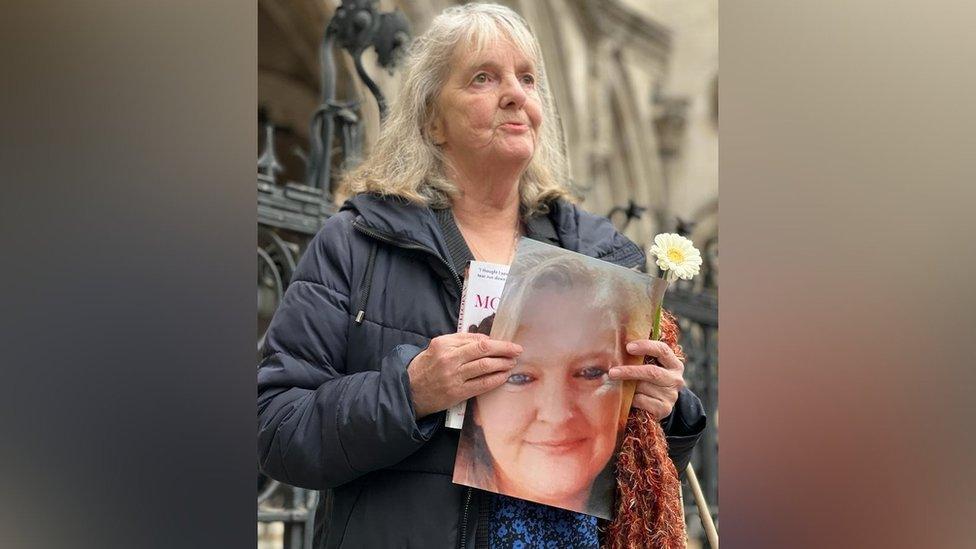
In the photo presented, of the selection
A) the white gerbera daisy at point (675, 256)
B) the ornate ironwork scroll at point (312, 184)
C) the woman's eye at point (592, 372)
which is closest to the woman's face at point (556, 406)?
the woman's eye at point (592, 372)

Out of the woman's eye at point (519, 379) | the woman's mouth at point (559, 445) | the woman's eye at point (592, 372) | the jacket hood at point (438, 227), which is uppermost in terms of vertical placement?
the jacket hood at point (438, 227)

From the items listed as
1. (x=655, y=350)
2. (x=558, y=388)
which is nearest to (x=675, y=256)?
(x=655, y=350)

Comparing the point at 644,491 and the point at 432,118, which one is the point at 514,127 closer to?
the point at 432,118

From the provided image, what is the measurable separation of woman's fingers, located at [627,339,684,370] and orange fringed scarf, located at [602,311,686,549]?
73mm

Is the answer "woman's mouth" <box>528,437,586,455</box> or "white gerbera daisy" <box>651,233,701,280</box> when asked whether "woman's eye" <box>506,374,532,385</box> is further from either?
"white gerbera daisy" <box>651,233,701,280</box>

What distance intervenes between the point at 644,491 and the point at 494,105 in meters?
0.54

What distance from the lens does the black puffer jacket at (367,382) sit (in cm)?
128

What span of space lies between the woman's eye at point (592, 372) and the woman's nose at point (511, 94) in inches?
14.0

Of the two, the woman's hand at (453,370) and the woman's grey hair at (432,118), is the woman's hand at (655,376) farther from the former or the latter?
the woman's grey hair at (432,118)
